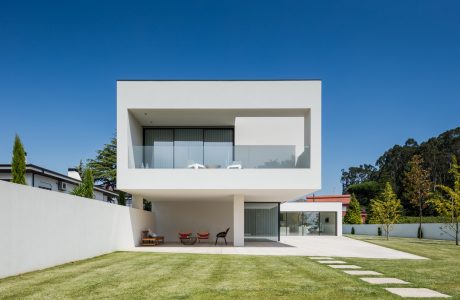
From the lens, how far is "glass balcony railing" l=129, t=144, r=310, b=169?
16.1 meters

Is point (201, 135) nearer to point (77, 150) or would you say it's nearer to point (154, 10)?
point (154, 10)

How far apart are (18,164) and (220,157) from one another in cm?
736

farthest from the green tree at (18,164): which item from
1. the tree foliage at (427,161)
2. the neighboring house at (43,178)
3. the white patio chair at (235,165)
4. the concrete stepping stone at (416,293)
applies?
the tree foliage at (427,161)

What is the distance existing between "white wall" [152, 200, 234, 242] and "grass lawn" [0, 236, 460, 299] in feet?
37.3

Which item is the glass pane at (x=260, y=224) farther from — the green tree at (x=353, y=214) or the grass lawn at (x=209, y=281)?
the green tree at (x=353, y=214)

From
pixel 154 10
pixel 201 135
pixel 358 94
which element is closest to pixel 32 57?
pixel 154 10

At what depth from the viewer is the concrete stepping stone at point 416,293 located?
6.63 meters

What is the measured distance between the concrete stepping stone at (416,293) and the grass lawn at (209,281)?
0.21m

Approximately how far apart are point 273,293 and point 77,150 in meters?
32.2

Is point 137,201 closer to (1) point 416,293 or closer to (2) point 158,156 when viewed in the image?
(2) point 158,156

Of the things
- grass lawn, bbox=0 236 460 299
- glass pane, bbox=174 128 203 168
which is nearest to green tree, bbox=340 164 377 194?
glass pane, bbox=174 128 203 168

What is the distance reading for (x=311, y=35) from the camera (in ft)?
74.8

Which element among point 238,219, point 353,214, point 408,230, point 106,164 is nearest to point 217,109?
point 238,219

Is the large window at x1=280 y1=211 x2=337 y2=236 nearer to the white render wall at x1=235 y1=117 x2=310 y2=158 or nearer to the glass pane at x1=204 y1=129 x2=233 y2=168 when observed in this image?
the white render wall at x1=235 y1=117 x2=310 y2=158
